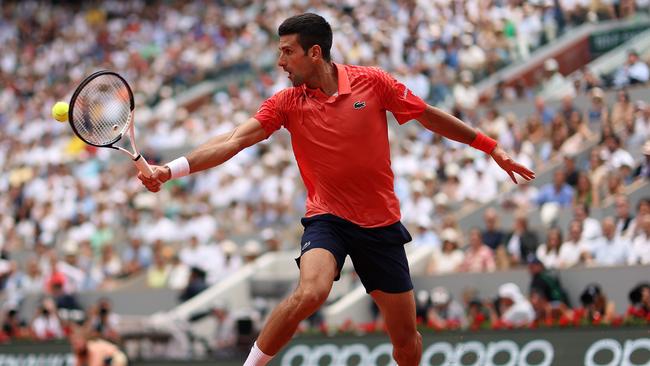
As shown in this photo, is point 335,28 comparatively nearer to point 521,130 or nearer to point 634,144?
point 521,130

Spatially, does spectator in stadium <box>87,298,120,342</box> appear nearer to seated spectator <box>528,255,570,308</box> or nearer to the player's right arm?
seated spectator <box>528,255,570,308</box>

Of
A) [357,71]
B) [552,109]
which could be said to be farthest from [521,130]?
[357,71]

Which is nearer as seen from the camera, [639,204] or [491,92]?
[639,204]

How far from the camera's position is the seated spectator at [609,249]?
14.5 metres

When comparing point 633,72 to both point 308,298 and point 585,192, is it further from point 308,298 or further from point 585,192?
point 308,298

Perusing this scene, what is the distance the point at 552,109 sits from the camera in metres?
19.5

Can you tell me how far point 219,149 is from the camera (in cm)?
788

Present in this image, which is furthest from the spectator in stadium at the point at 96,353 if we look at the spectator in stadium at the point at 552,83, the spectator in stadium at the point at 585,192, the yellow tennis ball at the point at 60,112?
the spectator in stadium at the point at 552,83

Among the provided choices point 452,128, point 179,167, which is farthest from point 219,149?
point 452,128

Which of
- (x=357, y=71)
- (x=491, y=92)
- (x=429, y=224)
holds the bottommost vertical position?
(x=429, y=224)

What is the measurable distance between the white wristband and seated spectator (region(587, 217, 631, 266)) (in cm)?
794

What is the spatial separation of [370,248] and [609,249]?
23.4 feet

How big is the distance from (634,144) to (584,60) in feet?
17.2

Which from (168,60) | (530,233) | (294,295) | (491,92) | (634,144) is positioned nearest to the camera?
(294,295)
